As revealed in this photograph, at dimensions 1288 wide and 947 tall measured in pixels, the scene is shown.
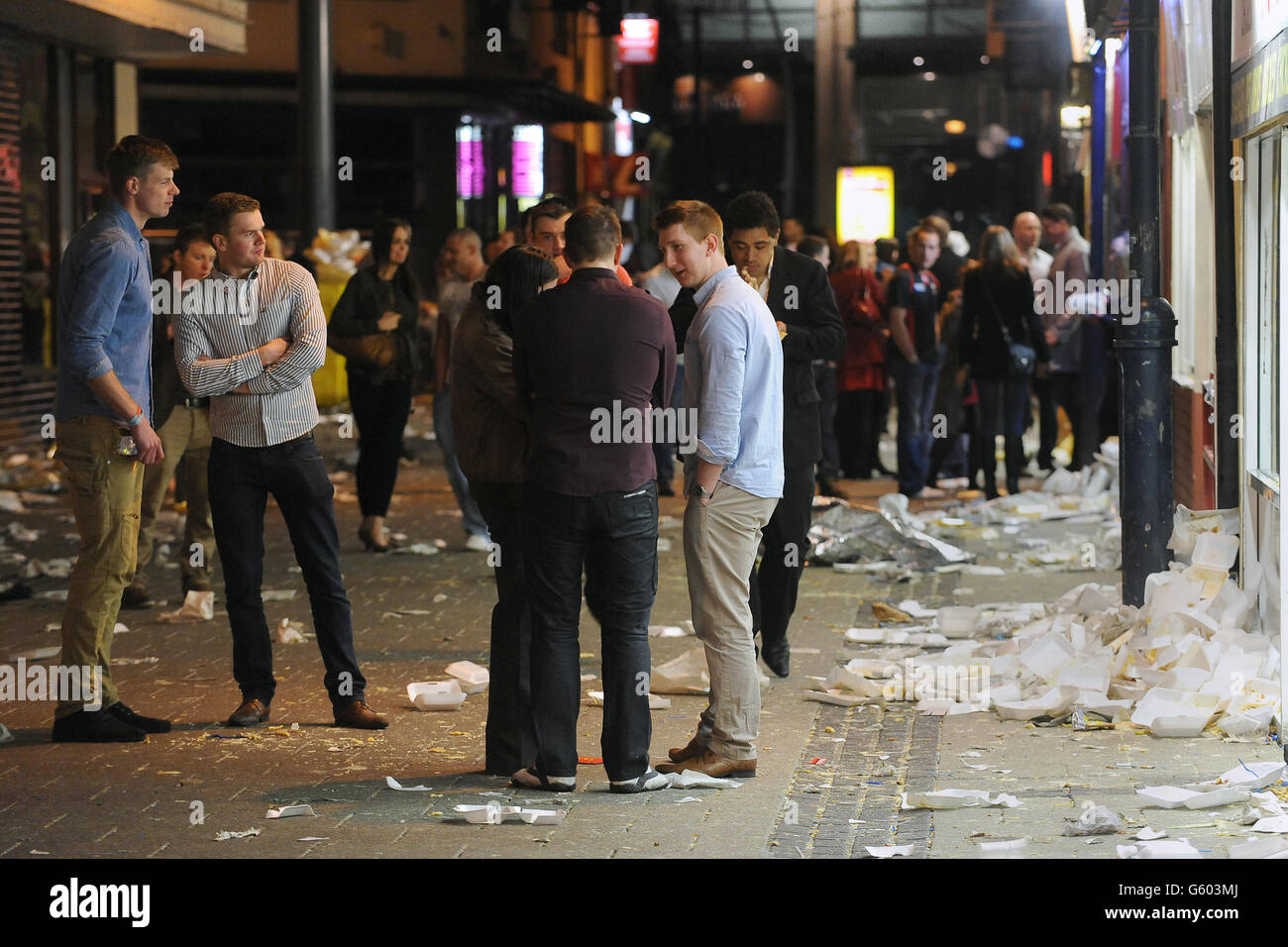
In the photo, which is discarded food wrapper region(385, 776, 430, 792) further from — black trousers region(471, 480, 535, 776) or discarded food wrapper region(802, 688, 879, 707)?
discarded food wrapper region(802, 688, 879, 707)

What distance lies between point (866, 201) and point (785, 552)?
2847 centimetres

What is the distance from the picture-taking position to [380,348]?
11.8m

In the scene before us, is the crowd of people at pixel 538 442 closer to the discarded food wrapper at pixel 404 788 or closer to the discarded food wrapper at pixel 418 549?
the discarded food wrapper at pixel 404 788

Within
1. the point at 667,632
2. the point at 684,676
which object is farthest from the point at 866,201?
the point at 684,676

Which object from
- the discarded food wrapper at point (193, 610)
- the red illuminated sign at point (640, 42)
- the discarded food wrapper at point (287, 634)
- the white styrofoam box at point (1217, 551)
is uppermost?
the red illuminated sign at point (640, 42)

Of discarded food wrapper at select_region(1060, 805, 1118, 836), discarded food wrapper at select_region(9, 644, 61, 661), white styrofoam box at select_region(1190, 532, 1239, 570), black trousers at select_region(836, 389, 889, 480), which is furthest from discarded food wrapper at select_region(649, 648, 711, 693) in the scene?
black trousers at select_region(836, 389, 889, 480)

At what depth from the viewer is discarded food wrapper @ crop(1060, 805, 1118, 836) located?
5.67 metres

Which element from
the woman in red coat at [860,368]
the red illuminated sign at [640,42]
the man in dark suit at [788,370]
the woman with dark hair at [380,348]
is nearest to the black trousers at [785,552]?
the man in dark suit at [788,370]

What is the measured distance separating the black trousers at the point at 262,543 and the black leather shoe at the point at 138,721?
357 mm

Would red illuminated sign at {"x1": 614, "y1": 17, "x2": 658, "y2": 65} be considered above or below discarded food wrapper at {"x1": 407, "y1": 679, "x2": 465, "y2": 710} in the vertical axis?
above

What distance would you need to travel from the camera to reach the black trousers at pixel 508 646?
6.54m

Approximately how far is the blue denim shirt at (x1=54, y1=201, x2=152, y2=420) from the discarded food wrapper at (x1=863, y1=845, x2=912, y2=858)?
336 centimetres

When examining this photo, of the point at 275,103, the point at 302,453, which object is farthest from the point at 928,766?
the point at 275,103

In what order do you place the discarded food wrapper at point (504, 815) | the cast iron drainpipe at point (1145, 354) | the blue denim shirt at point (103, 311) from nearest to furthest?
the discarded food wrapper at point (504, 815), the blue denim shirt at point (103, 311), the cast iron drainpipe at point (1145, 354)
